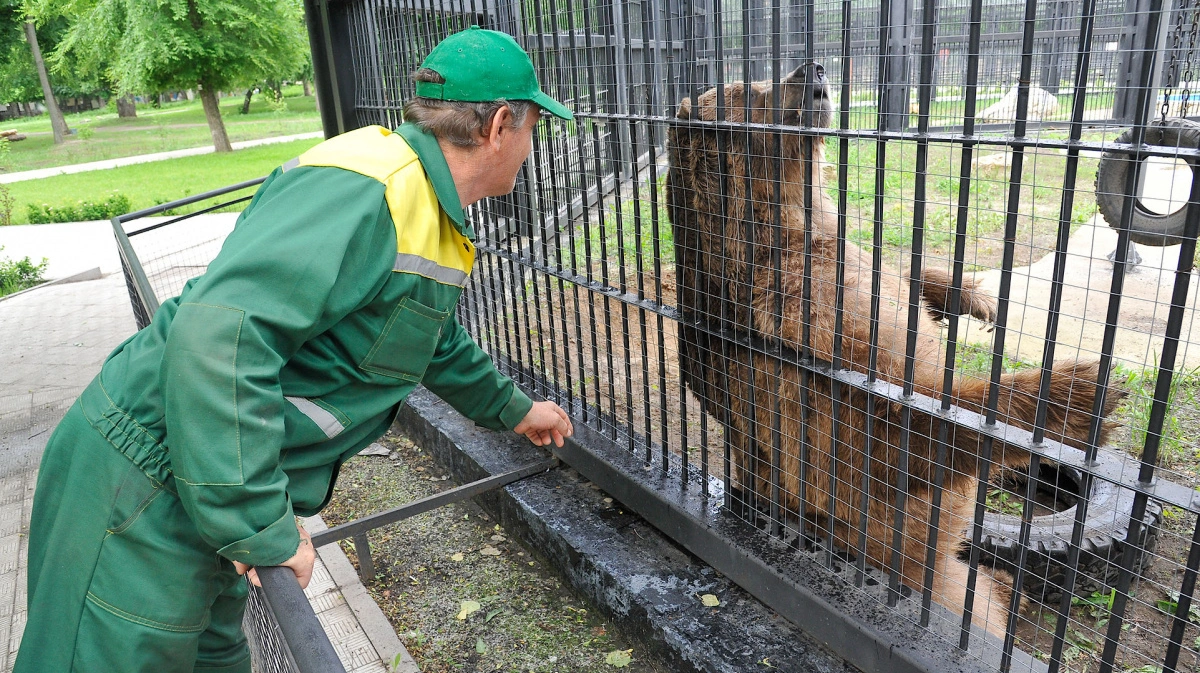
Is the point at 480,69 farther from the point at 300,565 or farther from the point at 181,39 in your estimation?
the point at 181,39

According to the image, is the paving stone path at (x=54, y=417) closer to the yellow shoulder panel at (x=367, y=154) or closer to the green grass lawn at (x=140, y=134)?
the yellow shoulder panel at (x=367, y=154)

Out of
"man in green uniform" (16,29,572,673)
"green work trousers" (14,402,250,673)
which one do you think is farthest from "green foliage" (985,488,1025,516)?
"green work trousers" (14,402,250,673)

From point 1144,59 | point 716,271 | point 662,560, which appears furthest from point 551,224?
point 1144,59

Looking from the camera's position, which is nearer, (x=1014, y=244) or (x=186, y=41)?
(x=1014, y=244)

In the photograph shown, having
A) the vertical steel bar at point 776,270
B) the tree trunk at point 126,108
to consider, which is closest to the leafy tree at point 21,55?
the tree trunk at point 126,108

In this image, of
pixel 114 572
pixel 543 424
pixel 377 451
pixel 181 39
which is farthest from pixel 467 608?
pixel 181 39

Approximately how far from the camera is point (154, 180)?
25.3 m

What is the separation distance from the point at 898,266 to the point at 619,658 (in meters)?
2.00

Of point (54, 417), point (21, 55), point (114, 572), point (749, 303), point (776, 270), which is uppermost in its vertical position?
point (21, 55)

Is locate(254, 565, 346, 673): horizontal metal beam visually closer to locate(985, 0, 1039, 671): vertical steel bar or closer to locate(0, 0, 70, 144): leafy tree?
locate(985, 0, 1039, 671): vertical steel bar

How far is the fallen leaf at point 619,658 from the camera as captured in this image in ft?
11.6

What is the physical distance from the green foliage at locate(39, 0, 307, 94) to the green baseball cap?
102 feet

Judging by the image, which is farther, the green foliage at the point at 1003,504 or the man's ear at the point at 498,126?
the green foliage at the point at 1003,504

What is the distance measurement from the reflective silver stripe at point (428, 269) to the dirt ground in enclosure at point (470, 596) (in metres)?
1.90
